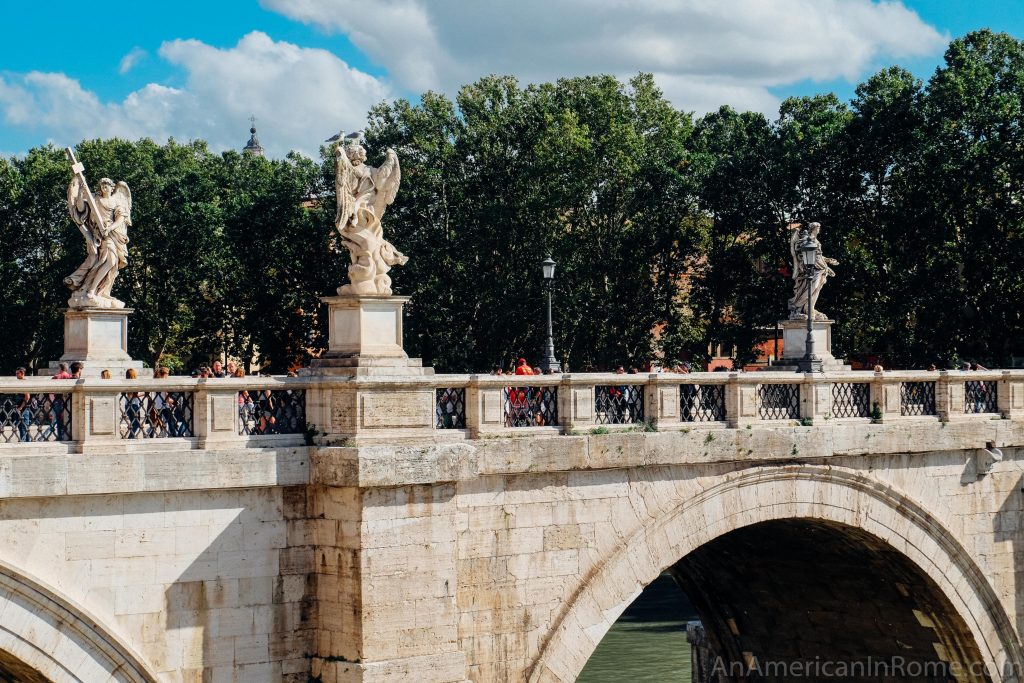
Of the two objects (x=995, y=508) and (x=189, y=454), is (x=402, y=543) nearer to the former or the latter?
(x=189, y=454)

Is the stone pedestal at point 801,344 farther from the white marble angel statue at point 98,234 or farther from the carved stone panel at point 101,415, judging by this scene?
the carved stone panel at point 101,415

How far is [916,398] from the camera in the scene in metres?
17.9

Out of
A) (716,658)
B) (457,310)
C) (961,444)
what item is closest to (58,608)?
(961,444)

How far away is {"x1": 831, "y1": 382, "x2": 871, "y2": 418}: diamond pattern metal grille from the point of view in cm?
1695

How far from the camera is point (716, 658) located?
2248cm

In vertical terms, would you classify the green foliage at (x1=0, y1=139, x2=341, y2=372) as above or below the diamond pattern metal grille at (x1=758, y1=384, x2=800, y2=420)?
above

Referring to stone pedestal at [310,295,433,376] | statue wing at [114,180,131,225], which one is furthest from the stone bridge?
statue wing at [114,180,131,225]

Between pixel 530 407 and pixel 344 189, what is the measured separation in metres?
2.95

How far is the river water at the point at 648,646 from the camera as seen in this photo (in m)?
24.8

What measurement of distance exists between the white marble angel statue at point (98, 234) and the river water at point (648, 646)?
11900 mm

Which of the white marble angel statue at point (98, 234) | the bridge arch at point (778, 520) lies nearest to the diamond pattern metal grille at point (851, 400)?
the bridge arch at point (778, 520)

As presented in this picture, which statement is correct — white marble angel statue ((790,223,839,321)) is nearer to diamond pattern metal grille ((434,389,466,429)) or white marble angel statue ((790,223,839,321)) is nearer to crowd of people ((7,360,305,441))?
diamond pattern metal grille ((434,389,466,429))

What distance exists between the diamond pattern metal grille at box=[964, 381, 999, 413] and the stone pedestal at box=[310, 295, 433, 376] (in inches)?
345

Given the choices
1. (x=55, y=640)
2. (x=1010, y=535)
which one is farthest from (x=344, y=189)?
(x=1010, y=535)
